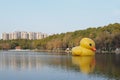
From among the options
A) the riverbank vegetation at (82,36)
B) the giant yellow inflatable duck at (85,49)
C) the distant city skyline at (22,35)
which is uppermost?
the distant city skyline at (22,35)

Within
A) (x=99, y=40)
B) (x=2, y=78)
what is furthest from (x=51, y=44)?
(x=2, y=78)

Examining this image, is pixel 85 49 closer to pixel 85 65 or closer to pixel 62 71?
pixel 85 65

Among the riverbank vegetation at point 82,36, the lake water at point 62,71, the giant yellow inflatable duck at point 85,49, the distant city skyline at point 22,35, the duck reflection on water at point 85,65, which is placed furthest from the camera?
the distant city skyline at point 22,35

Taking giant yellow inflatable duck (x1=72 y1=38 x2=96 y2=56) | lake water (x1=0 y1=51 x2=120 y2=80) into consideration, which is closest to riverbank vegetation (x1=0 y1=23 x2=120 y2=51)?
giant yellow inflatable duck (x1=72 y1=38 x2=96 y2=56)

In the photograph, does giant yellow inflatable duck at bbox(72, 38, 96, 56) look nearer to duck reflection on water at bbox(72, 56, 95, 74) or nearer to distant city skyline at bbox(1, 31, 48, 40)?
duck reflection on water at bbox(72, 56, 95, 74)

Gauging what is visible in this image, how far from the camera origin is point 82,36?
259 ft

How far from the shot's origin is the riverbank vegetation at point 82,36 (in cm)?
Result: 6412

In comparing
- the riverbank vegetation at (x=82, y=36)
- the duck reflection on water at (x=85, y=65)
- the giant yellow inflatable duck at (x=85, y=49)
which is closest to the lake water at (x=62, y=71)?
the duck reflection on water at (x=85, y=65)

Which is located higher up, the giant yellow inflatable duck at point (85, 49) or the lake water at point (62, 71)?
the giant yellow inflatable duck at point (85, 49)

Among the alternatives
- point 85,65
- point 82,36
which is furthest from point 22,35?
point 85,65

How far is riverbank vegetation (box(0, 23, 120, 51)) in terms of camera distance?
210ft

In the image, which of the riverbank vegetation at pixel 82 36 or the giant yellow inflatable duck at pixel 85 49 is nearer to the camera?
the giant yellow inflatable duck at pixel 85 49

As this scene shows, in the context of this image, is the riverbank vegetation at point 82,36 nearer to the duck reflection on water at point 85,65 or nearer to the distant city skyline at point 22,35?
the duck reflection on water at point 85,65

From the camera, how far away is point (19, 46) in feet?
424
